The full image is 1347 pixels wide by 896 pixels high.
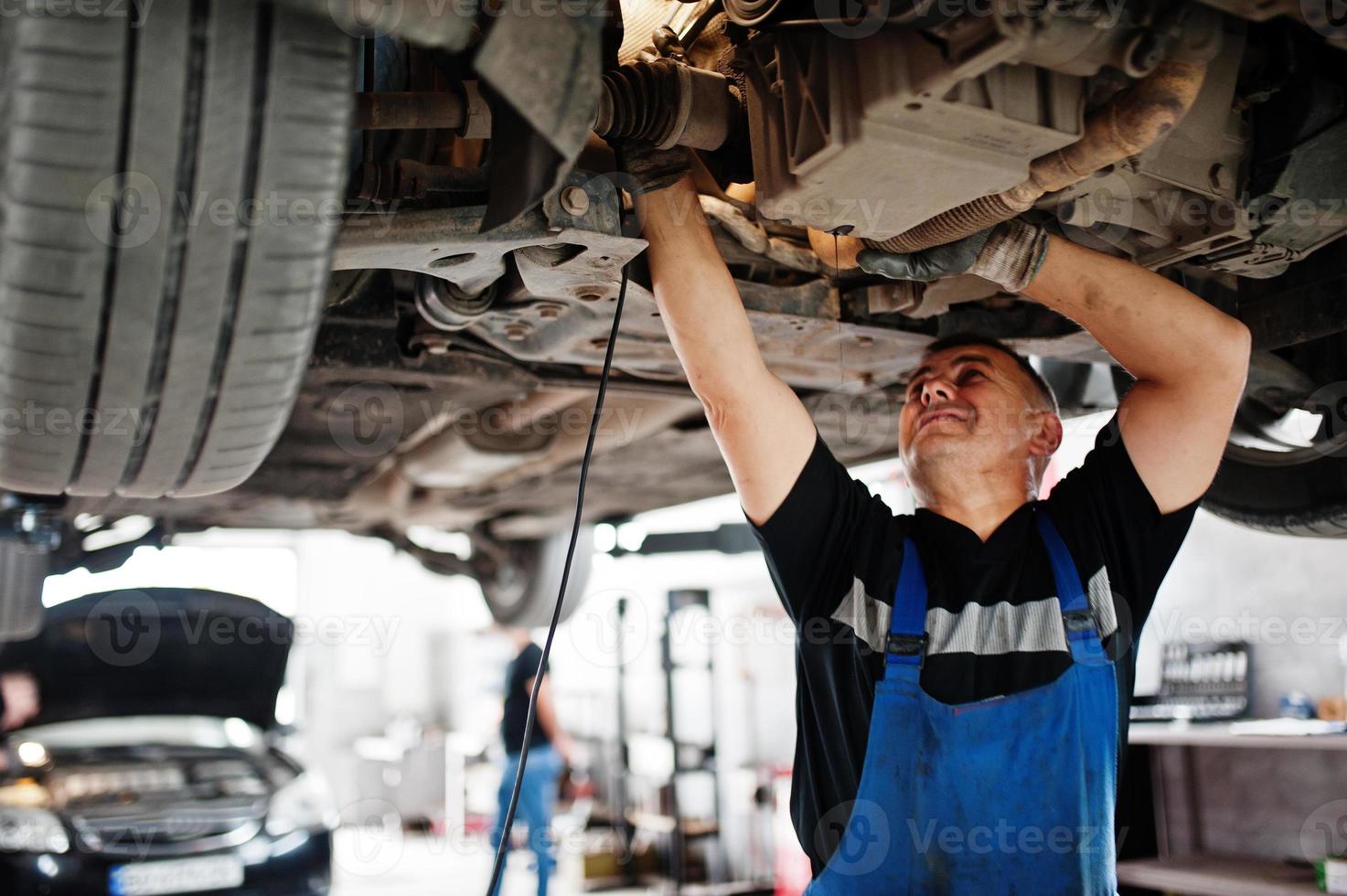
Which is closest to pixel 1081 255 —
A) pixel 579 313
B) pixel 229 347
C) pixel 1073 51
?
pixel 1073 51

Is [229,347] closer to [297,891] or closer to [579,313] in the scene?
[579,313]

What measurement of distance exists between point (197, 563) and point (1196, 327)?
10.4 m

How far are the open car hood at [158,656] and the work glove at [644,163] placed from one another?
3500mm

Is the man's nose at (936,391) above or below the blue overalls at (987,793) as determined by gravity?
above

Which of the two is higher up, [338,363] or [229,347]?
[338,363]

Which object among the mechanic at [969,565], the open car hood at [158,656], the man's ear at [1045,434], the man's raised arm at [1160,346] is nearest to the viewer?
the mechanic at [969,565]

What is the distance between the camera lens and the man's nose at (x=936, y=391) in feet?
5.20

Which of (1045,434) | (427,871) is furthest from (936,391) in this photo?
(427,871)

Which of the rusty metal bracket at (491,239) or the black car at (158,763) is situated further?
the black car at (158,763)

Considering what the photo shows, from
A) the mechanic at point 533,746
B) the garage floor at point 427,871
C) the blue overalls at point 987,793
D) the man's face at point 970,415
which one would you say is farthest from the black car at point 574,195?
the garage floor at point 427,871

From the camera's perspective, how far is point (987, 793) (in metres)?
1.31

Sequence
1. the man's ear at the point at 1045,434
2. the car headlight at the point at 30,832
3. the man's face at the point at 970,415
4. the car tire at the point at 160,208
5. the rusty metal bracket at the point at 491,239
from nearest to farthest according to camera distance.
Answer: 1. the car tire at the point at 160,208
2. the rusty metal bracket at the point at 491,239
3. the man's face at the point at 970,415
4. the man's ear at the point at 1045,434
5. the car headlight at the point at 30,832

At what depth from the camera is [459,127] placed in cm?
115

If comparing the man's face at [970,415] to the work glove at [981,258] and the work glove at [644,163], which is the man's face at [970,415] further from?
the work glove at [644,163]
